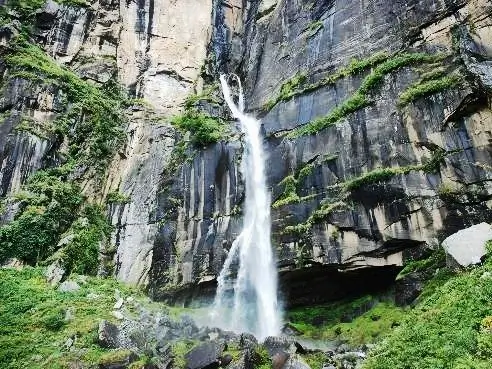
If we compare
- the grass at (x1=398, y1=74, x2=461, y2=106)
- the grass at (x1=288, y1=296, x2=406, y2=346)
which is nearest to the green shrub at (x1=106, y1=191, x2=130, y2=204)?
the grass at (x1=288, y1=296, x2=406, y2=346)

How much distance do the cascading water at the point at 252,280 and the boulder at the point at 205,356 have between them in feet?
14.8

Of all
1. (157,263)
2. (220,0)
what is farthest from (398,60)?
(220,0)

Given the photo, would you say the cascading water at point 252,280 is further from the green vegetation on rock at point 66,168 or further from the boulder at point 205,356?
the green vegetation on rock at point 66,168

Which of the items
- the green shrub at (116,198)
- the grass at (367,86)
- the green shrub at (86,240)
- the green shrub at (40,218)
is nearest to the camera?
the grass at (367,86)

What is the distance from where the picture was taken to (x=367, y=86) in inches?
770

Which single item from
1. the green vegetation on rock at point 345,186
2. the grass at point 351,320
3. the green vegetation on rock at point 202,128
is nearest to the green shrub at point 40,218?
the green vegetation on rock at point 202,128

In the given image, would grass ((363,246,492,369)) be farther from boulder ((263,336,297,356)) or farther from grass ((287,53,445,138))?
grass ((287,53,445,138))

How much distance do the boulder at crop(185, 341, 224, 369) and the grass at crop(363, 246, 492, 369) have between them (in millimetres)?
4168

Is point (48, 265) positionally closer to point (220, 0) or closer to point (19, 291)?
point (19, 291)

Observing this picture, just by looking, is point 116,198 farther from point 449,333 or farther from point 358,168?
point 449,333

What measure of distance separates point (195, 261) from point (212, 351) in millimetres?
7582

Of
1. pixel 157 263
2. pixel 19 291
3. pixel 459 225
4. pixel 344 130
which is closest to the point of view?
pixel 459 225

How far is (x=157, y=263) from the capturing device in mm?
20578

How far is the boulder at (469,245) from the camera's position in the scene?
12.6 metres
